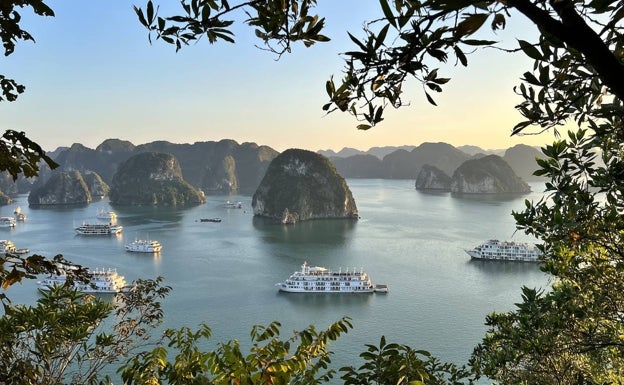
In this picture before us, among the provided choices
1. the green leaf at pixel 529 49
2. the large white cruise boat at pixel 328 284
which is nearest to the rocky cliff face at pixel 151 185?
the large white cruise boat at pixel 328 284

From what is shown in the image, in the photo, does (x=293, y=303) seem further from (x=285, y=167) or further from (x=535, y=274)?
(x=285, y=167)

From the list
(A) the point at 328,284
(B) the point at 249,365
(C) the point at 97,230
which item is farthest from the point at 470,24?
(C) the point at 97,230

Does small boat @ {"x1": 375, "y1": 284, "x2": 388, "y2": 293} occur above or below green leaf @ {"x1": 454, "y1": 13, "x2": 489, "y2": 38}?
below

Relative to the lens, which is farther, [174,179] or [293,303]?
[174,179]

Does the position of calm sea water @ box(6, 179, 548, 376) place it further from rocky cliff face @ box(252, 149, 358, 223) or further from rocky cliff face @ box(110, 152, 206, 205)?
rocky cliff face @ box(110, 152, 206, 205)

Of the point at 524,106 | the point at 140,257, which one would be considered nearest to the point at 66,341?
the point at 524,106

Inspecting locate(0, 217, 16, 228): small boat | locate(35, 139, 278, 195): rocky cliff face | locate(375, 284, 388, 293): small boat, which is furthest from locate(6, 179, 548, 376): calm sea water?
locate(35, 139, 278, 195): rocky cliff face

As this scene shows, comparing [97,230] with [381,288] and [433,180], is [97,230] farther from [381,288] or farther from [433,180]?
[433,180]
